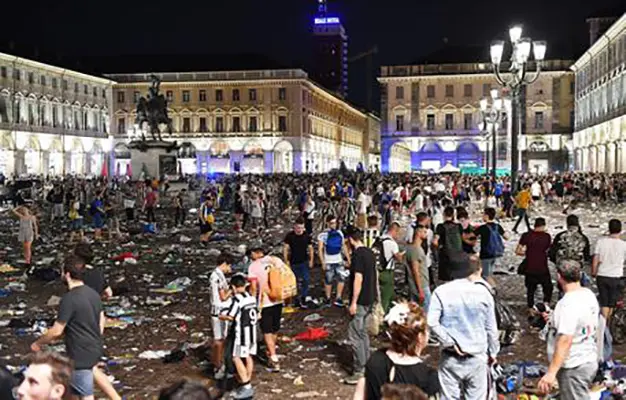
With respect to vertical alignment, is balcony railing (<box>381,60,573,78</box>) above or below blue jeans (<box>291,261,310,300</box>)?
above

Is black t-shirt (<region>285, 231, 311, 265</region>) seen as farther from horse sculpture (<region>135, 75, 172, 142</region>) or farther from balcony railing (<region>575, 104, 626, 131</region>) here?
balcony railing (<region>575, 104, 626, 131</region>)

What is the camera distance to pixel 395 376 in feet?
15.4

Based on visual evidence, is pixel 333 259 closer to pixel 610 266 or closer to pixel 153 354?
pixel 153 354

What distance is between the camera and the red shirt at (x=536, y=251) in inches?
428

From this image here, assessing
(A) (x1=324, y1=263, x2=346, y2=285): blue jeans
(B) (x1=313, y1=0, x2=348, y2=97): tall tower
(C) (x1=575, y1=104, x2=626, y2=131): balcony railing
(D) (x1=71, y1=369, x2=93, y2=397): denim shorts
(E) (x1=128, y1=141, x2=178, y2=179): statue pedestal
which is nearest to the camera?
(D) (x1=71, y1=369, x2=93, y2=397): denim shorts

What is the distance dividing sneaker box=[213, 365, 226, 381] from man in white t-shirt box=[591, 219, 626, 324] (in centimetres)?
451

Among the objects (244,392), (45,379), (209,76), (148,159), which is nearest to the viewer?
(45,379)

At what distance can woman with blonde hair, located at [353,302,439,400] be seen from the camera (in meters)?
4.66

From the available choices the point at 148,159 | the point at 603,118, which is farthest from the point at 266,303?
the point at 603,118

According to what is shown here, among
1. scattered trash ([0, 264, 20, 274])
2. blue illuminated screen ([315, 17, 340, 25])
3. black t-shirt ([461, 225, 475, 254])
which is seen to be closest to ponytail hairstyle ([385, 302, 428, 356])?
black t-shirt ([461, 225, 475, 254])

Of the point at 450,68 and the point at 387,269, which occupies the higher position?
the point at 450,68

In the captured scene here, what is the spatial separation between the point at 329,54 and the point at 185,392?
177373 mm

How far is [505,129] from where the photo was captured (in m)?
81.2

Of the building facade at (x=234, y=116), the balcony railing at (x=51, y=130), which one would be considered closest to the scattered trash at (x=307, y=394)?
the balcony railing at (x=51, y=130)
